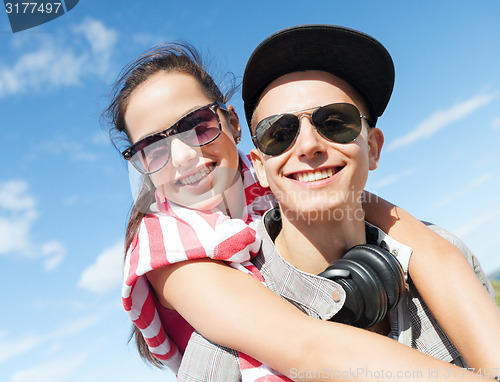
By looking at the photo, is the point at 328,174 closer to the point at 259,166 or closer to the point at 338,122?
the point at 338,122

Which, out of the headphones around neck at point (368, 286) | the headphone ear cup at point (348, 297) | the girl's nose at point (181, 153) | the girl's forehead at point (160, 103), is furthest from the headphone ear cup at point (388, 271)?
the girl's forehead at point (160, 103)

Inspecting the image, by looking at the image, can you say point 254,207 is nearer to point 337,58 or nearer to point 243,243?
point 243,243

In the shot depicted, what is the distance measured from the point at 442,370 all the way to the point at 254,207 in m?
1.85

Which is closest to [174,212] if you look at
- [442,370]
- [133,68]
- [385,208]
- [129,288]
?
[129,288]

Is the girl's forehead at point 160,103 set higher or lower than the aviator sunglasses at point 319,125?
higher

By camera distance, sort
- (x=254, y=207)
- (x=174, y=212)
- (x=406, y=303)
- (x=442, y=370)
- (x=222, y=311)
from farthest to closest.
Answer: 1. (x=254, y=207)
2. (x=174, y=212)
3. (x=406, y=303)
4. (x=222, y=311)
5. (x=442, y=370)

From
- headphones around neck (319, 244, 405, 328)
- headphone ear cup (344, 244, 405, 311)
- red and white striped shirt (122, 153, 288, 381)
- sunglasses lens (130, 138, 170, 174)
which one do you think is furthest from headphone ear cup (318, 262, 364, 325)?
sunglasses lens (130, 138, 170, 174)

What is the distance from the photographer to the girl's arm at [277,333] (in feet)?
5.96

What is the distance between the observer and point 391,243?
2.68m

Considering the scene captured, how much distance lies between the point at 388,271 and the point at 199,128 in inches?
63.6

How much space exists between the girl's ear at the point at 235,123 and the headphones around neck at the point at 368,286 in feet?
5.06

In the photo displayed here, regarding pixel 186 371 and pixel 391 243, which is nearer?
pixel 186 371

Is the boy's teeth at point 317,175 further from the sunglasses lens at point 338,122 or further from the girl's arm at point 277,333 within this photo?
the girl's arm at point 277,333

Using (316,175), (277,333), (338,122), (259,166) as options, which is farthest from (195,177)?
(277,333)
